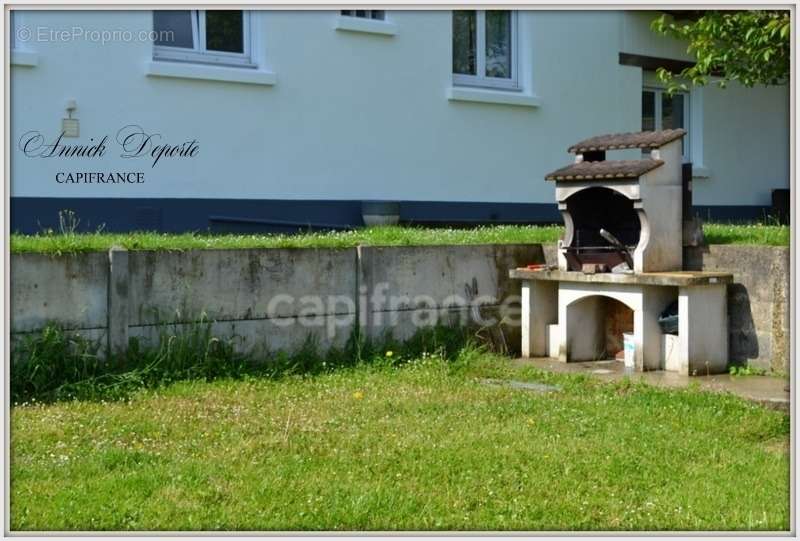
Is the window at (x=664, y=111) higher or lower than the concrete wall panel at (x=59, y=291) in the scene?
higher

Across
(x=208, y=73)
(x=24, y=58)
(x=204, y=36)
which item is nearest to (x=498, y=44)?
(x=204, y=36)

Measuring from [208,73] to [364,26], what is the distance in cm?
199

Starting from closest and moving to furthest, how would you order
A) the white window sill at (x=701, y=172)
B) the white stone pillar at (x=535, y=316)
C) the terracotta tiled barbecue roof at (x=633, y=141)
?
the terracotta tiled barbecue roof at (x=633, y=141) < the white stone pillar at (x=535, y=316) < the white window sill at (x=701, y=172)

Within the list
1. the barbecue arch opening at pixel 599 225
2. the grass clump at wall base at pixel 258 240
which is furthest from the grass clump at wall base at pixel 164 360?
the barbecue arch opening at pixel 599 225

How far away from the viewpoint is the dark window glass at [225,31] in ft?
38.9

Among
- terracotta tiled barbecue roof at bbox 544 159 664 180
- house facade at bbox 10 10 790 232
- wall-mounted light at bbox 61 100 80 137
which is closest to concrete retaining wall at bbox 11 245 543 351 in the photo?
terracotta tiled barbecue roof at bbox 544 159 664 180

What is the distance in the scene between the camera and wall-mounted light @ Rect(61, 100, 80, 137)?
1070 centimetres

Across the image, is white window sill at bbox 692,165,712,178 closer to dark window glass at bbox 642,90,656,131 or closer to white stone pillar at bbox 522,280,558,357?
dark window glass at bbox 642,90,656,131

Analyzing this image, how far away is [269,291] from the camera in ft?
27.1

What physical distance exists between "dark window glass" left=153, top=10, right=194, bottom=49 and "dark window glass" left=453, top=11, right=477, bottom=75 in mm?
3516

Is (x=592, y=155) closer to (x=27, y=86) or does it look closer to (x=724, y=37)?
(x=724, y=37)

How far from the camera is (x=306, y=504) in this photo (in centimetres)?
496

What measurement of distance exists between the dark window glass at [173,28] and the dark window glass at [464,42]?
3.52 m

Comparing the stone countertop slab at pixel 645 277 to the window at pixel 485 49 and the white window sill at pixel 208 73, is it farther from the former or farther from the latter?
the window at pixel 485 49
